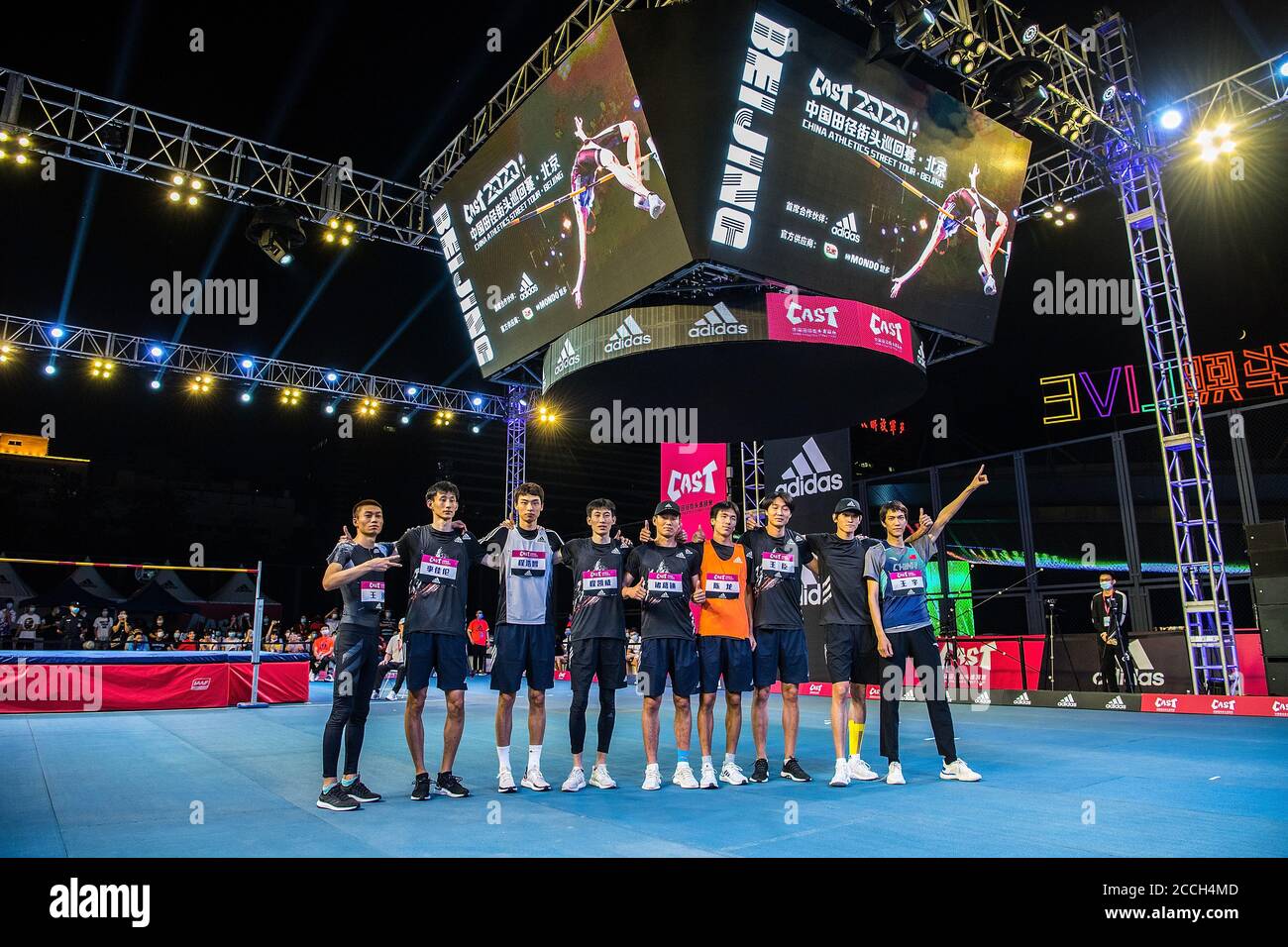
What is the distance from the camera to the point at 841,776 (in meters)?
4.76

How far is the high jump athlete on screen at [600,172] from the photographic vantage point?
9.02 meters

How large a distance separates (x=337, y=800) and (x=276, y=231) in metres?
11.2

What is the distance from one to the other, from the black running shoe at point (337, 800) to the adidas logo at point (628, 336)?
6722 millimetres

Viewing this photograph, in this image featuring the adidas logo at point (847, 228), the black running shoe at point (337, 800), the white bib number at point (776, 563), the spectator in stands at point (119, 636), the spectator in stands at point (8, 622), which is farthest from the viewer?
the spectator in stands at point (8, 622)

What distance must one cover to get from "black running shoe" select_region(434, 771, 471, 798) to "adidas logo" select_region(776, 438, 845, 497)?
9.63 m

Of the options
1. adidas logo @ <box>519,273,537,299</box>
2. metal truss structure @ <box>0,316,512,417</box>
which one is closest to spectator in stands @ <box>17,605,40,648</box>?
metal truss structure @ <box>0,316,512,417</box>

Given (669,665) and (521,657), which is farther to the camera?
(669,665)

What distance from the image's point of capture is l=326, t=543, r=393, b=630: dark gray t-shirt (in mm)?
4617

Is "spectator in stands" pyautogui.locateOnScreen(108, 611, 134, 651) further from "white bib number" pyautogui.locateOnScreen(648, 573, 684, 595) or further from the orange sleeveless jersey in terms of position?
the orange sleeveless jersey

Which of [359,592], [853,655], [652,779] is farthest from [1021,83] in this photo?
[359,592]

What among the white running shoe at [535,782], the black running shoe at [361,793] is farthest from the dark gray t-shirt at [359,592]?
the white running shoe at [535,782]

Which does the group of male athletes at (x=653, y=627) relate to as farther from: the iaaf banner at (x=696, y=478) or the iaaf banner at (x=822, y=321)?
the iaaf banner at (x=696, y=478)

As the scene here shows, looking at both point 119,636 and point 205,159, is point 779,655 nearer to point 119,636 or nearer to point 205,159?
point 205,159
